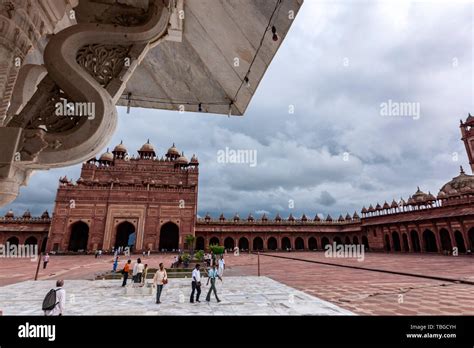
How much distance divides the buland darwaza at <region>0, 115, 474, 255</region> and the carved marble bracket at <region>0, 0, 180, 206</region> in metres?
30.4

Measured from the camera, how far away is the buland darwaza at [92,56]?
1.32 m

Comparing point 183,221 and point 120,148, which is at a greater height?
point 120,148

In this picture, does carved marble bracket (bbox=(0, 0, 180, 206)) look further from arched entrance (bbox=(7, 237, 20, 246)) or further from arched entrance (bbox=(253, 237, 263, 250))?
arched entrance (bbox=(7, 237, 20, 246))

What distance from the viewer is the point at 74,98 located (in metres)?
1.46

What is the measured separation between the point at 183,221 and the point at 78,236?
15.3 metres

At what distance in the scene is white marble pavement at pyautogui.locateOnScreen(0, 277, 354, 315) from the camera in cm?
512

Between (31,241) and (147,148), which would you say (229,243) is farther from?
(31,241)

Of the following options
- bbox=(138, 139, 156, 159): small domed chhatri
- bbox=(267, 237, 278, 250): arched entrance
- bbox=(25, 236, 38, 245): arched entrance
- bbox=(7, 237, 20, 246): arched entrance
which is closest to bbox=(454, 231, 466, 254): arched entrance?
bbox=(267, 237, 278, 250): arched entrance

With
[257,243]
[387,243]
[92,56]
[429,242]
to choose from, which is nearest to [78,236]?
[257,243]

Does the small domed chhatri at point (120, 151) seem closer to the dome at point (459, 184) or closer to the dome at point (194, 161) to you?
the dome at point (194, 161)

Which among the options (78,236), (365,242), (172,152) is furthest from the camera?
(172,152)
